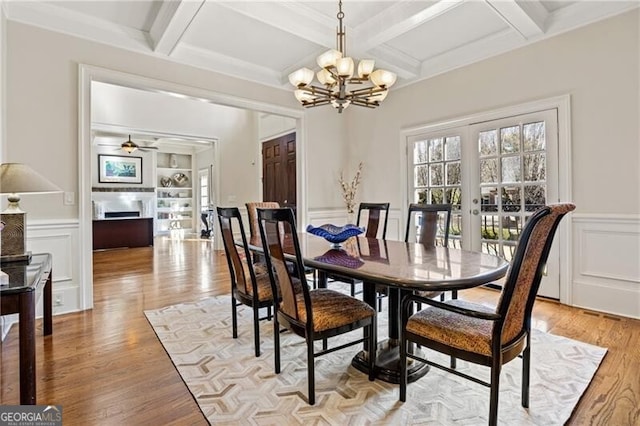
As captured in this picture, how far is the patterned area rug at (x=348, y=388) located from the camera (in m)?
1.65

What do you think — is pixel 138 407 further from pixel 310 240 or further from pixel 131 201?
pixel 131 201

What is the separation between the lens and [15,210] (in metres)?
2.19

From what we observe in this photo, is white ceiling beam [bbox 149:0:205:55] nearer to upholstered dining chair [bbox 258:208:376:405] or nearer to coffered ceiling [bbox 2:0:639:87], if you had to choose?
coffered ceiling [bbox 2:0:639:87]

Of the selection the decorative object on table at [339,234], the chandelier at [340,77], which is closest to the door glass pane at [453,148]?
the chandelier at [340,77]

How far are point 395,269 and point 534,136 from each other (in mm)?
2820

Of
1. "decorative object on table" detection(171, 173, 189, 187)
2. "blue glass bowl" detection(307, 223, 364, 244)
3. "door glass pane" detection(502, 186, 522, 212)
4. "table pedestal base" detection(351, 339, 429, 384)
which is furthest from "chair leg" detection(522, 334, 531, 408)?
"decorative object on table" detection(171, 173, 189, 187)

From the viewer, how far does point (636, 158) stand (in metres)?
2.90

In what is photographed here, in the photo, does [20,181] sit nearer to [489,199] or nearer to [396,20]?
[396,20]

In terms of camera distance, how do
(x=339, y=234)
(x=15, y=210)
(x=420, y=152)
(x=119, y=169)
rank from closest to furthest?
(x=15, y=210), (x=339, y=234), (x=420, y=152), (x=119, y=169)

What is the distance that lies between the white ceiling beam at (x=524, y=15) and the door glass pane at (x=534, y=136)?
0.89m

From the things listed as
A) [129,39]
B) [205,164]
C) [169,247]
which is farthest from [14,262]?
[205,164]

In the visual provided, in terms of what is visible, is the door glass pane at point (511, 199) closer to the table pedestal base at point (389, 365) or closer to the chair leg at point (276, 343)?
the table pedestal base at point (389, 365)

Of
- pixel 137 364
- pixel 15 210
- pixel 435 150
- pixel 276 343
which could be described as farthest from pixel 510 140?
pixel 15 210

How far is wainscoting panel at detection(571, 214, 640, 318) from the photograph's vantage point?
2955 millimetres
